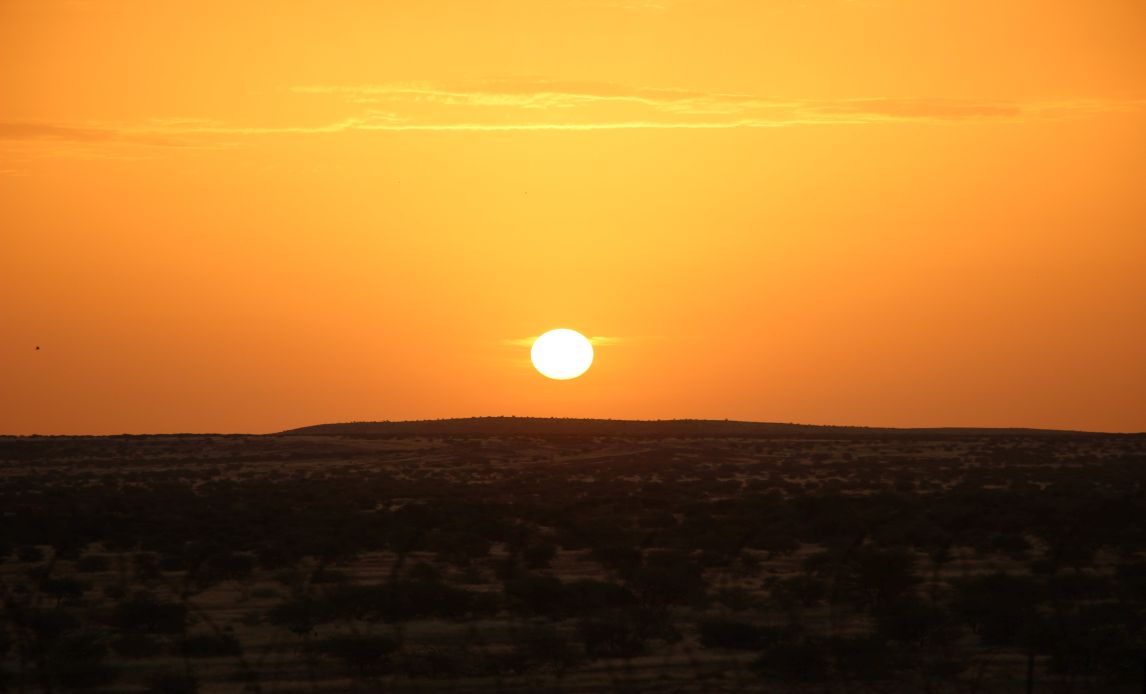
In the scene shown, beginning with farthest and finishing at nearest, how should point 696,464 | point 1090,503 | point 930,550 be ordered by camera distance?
point 696,464
point 1090,503
point 930,550

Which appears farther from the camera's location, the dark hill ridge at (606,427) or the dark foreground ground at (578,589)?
the dark hill ridge at (606,427)

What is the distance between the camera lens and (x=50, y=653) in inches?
821

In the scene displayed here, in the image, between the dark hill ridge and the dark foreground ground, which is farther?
the dark hill ridge

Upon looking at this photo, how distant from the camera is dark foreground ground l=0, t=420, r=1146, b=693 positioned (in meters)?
19.5

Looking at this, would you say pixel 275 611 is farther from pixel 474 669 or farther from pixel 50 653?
pixel 474 669

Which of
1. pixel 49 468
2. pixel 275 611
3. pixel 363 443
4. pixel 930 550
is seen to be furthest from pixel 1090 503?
pixel 363 443

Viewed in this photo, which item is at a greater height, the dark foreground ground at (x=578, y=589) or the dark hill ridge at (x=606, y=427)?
the dark hill ridge at (x=606, y=427)

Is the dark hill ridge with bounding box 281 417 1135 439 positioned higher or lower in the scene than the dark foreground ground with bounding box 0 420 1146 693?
higher

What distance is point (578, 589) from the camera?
25609 millimetres

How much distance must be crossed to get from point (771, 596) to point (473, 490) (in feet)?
109

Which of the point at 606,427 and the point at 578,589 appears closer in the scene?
the point at 578,589

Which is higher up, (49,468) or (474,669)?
(49,468)

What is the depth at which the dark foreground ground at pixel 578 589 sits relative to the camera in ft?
64.1

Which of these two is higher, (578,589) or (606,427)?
(606,427)
